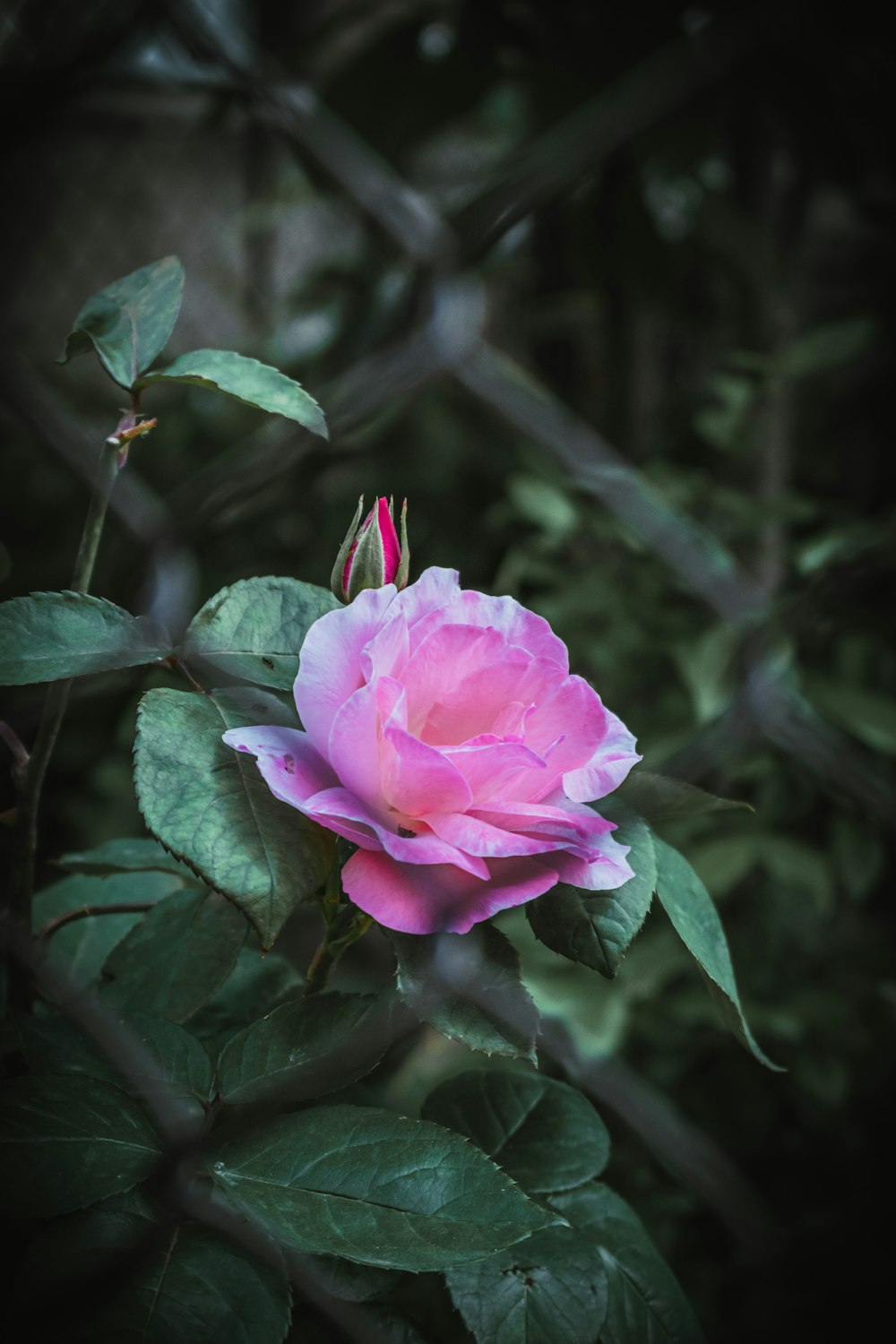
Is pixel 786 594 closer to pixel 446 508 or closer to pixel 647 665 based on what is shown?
pixel 647 665

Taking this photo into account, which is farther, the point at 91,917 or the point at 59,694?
the point at 91,917

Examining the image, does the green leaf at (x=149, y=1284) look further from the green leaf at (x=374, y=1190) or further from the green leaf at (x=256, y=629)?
the green leaf at (x=256, y=629)

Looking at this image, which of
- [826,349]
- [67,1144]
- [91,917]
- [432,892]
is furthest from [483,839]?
[826,349]

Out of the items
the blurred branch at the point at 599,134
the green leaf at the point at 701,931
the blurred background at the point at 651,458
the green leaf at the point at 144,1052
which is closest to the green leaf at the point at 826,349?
the blurred background at the point at 651,458

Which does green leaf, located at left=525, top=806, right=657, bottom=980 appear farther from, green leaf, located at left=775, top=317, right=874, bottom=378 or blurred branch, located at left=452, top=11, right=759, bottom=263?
green leaf, located at left=775, top=317, right=874, bottom=378

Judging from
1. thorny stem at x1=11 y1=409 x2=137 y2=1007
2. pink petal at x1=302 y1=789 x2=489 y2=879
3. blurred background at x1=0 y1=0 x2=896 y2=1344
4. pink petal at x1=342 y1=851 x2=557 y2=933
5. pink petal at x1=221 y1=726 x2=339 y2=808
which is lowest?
blurred background at x1=0 y1=0 x2=896 y2=1344

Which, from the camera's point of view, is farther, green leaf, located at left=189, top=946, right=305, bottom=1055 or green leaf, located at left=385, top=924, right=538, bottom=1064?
green leaf, located at left=189, top=946, right=305, bottom=1055

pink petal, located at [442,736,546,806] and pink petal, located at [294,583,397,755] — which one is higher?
pink petal, located at [294,583,397,755]

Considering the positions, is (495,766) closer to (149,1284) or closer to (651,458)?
(149,1284)

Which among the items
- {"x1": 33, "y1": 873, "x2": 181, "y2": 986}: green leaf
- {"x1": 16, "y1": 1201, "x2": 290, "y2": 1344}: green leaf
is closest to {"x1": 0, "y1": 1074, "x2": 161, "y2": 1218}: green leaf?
{"x1": 16, "y1": 1201, "x2": 290, "y2": 1344}: green leaf
